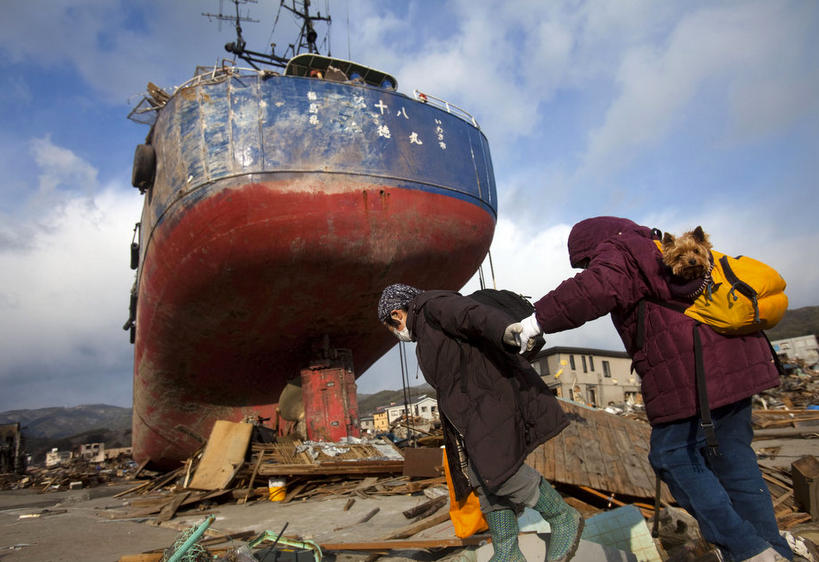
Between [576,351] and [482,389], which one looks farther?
[576,351]

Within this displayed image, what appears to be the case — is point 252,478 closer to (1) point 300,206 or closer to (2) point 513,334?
(1) point 300,206

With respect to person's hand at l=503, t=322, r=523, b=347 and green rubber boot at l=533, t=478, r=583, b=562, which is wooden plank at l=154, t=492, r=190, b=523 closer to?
green rubber boot at l=533, t=478, r=583, b=562

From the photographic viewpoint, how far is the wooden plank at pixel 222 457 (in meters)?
7.34

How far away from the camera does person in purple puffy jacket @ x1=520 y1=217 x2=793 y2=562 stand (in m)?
1.88

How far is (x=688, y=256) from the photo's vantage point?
1.88 meters

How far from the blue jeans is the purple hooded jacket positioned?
9 centimetres

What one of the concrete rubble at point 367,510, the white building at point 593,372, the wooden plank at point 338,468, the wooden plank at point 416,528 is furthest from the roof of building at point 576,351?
the wooden plank at point 416,528

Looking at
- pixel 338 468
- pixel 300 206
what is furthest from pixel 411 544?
pixel 300 206

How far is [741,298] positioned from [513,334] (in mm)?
847

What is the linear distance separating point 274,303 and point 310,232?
183cm

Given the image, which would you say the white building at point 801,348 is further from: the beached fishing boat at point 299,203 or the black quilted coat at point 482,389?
the black quilted coat at point 482,389

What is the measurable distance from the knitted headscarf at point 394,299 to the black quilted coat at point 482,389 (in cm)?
16

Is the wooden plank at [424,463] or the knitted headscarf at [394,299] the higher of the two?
the knitted headscarf at [394,299]

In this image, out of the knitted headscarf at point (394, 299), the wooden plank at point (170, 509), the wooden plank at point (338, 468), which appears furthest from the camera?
the wooden plank at point (338, 468)
